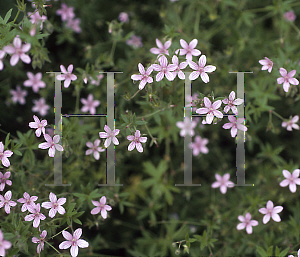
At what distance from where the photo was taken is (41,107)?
10.5ft

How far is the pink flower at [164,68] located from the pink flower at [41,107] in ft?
5.38

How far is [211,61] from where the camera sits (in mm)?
2973

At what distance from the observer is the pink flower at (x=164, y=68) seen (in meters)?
2.03

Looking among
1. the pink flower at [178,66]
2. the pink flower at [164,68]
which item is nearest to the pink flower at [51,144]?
the pink flower at [164,68]

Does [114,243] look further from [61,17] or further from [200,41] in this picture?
[61,17]

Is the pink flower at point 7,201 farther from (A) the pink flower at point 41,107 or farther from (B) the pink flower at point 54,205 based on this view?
(A) the pink flower at point 41,107

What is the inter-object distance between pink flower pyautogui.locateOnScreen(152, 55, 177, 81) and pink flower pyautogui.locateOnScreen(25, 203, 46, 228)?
121 centimetres

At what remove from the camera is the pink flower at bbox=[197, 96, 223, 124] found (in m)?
2.02

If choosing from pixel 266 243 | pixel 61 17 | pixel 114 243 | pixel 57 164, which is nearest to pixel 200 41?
pixel 61 17

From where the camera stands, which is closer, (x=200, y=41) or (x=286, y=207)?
(x=200, y=41)

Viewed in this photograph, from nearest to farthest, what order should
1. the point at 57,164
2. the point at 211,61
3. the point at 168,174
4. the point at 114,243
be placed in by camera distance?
the point at 57,164 < the point at 211,61 < the point at 114,243 < the point at 168,174

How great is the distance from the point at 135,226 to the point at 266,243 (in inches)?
56.2

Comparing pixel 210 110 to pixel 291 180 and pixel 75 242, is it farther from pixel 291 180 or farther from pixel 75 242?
pixel 75 242

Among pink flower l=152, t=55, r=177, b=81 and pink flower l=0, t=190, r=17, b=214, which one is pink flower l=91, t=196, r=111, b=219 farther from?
pink flower l=152, t=55, r=177, b=81
